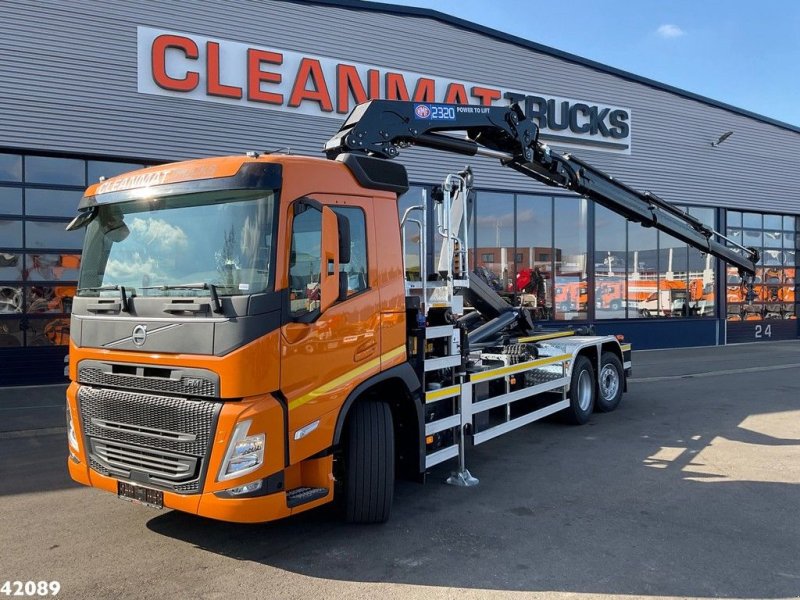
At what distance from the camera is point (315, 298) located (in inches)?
166

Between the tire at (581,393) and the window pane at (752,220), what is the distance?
16893 millimetres

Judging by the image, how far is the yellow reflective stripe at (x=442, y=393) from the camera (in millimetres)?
5316

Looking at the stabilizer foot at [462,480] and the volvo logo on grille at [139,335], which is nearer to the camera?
the volvo logo on grille at [139,335]

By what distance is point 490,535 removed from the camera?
181 inches

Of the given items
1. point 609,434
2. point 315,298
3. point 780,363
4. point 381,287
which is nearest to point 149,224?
point 315,298

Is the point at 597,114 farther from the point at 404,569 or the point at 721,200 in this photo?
the point at 404,569

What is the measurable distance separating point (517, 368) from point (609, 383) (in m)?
3.23

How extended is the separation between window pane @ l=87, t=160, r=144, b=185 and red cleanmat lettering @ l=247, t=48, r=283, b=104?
3152 millimetres

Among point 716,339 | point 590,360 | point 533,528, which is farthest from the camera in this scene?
point 716,339

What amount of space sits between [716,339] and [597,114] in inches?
365

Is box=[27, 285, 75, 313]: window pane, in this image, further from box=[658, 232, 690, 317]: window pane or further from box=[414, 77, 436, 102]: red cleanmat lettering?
box=[658, 232, 690, 317]: window pane

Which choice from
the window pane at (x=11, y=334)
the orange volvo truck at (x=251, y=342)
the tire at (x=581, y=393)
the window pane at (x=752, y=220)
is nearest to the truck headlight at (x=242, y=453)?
the orange volvo truck at (x=251, y=342)

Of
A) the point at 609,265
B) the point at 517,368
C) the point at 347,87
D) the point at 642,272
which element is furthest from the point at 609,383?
the point at 642,272

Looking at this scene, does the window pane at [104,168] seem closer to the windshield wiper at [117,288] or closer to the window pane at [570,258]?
the windshield wiper at [117,288]
